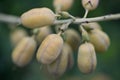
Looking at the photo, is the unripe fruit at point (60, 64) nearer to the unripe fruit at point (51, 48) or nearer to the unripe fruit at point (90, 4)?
the unripe fruit at point (51, 48)

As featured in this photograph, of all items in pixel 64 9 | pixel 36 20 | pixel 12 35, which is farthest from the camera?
pixel 12 35

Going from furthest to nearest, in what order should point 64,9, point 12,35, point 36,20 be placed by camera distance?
point 12,35 → point 64,9 → point 36,20

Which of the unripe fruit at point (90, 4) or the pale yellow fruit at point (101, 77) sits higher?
the unripe fruit at point (90, 4)

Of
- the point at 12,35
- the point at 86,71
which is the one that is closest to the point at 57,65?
the point at 86,71

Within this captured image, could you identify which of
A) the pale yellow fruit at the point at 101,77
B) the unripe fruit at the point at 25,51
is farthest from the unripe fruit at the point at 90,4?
the pale yellow fruit at the point at 101,77

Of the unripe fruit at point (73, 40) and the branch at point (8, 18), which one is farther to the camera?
the branch at point (8, 18)

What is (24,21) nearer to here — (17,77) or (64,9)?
(64,9)

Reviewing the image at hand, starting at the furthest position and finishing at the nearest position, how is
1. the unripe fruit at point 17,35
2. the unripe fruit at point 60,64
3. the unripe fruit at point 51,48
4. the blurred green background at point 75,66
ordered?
the blurred green background at point 75,66, the unripe fruit at point 17,35, the unripe fruit at point 60,64, the unripe fruit at point 51,48
